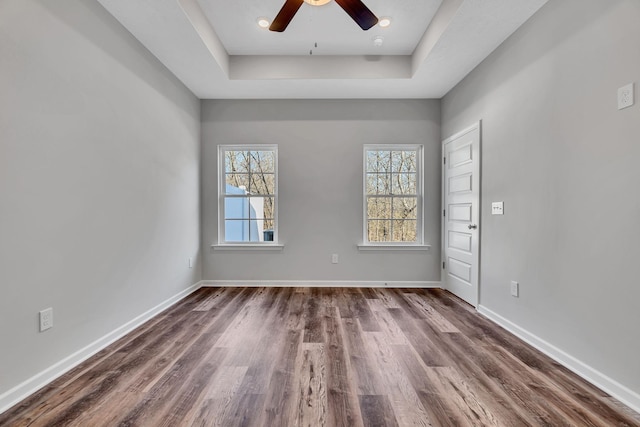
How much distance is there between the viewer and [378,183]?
405 centimetres

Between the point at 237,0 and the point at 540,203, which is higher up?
the point at 237,0

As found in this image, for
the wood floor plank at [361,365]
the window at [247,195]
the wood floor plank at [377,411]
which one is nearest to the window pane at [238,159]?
the window at [247,195]

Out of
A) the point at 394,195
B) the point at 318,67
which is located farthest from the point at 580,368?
the point at 318,67

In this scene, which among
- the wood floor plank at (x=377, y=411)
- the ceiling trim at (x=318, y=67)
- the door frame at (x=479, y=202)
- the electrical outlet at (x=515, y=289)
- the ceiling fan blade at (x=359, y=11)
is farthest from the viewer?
the ceiling trim at (x=318, y=67)

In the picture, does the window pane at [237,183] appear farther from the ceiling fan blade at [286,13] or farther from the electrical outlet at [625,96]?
the electrical outlet at [625,96]

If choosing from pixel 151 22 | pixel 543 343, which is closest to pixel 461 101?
pixel 543 343

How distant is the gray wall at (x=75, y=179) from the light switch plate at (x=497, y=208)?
3.45m

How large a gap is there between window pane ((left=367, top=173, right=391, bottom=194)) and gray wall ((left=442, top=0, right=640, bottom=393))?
1441 mm

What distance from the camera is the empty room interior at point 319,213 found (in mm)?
1581

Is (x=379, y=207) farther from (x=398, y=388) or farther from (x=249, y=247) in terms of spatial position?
(x=398, y=388)

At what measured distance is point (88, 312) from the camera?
206 cm

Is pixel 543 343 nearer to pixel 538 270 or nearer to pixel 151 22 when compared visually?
pixel 538 270

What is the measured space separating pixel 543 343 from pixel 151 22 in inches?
161

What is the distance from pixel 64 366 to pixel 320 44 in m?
3.60
